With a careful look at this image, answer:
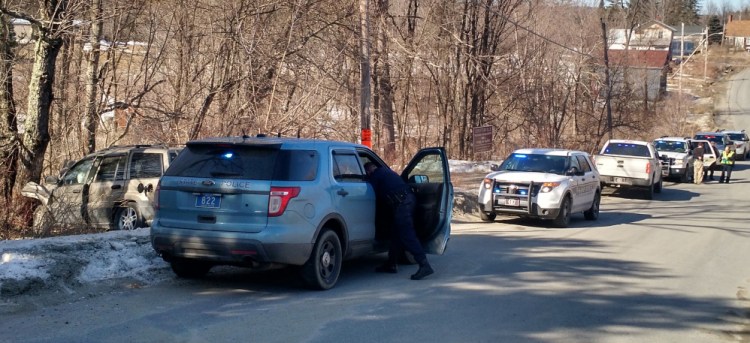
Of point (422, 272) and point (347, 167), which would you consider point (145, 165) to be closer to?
point (347, 167)

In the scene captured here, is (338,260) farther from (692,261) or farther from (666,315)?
(692,261)

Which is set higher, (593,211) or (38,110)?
(38,110)

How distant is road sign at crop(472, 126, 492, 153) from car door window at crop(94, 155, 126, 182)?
14.6 m

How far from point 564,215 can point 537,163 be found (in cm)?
161

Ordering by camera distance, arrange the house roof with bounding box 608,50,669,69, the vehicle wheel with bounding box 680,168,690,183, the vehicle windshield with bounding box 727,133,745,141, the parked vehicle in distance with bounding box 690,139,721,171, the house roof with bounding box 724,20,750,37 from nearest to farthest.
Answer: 1. the vehicle wheel with bounding box 680,168,690,183
2. the parked vehicle in distance with bounding box 690,139,721,171
3. the house roof with bounding box 608,50,669,69
4. the vehicle windshield with bounding box 727,133,745,141
5. the house roof with bounding box 724,20,750,37

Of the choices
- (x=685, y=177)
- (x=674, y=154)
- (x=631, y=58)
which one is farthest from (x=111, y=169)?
(x=631, y=58)

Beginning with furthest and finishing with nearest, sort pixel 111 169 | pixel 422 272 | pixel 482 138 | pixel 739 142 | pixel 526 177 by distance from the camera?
pixel 739 142 < pixel 482 138 < pixel 526 177 < pixel 111 169 < pixel 422 272

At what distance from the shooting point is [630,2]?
77875 millimetres

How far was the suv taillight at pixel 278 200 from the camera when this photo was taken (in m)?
8.37

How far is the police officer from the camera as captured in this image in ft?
33.0

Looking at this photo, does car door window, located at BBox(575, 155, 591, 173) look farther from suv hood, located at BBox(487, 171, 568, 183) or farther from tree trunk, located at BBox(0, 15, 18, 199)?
tree trunk, located at BBox(0, 15, 18, 199)

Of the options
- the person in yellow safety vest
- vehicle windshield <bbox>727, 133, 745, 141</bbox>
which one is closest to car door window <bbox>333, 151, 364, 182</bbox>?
the person in yellow safety vest

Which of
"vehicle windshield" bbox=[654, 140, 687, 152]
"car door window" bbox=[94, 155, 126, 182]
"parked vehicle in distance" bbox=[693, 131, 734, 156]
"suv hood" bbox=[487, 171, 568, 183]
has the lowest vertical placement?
"suv hood" bbox=[487, 171, 568, 183]

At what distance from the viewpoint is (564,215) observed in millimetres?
17031
